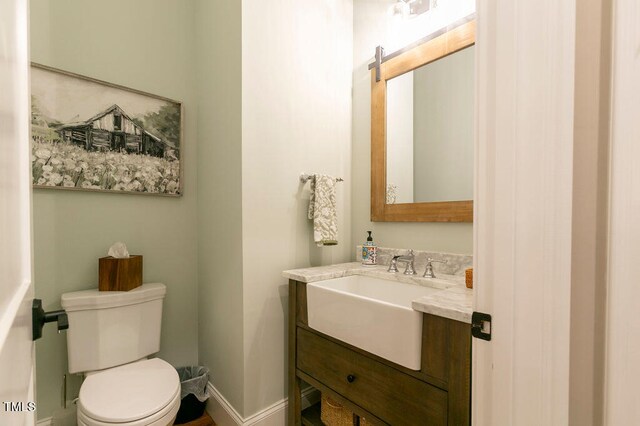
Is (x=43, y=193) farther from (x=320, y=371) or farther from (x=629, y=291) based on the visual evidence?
(x=629, y=291)

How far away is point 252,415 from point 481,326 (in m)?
1.33

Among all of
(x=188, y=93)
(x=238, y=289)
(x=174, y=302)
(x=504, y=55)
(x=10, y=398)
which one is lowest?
(x=174, y=302)

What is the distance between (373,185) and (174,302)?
142cm

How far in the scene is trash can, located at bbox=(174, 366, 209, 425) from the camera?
5.20 ft

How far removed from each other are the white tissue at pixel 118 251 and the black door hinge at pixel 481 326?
161cm

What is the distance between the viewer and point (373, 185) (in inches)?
71.4

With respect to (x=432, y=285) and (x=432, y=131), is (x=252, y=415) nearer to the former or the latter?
(x=432, y=285)

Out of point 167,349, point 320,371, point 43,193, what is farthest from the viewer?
point 167,349

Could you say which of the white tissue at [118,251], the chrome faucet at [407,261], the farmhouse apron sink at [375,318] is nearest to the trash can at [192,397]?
the white tissue at [118,251]

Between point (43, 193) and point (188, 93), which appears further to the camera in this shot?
point (188, 93)

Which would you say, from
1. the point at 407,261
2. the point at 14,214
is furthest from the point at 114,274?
the point at 407,261

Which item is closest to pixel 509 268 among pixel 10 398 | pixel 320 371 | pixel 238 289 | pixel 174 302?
pixel 10 398

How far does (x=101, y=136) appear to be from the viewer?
61.8 inches

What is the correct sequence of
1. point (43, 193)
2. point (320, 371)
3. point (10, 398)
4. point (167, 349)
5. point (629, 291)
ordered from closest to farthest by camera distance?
point (10, 398)
point (629, 291)
point (320, 371)
point (43, 193)
point (167, 349)
